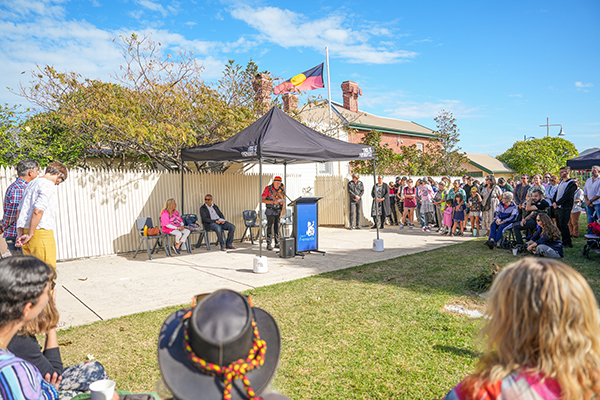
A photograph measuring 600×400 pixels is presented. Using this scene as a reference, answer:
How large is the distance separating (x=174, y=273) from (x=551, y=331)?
7.30 m

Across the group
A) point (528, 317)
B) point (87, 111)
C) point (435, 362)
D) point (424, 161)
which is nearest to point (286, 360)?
point (435, 362)

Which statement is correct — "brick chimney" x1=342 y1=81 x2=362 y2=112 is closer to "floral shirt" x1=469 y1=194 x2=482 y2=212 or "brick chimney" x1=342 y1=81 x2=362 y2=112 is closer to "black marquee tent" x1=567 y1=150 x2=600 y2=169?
"black marquee tent" x1=567 y1=150 x2=600 y2=169

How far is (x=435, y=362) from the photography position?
370cm

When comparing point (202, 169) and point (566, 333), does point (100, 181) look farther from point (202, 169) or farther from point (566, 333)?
point (566, 333)

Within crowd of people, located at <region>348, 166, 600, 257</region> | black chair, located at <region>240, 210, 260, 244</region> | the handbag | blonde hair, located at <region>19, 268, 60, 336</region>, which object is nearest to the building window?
crowd of people, located at <region>348, 166, 600, 257</region>

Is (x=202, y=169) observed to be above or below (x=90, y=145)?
below

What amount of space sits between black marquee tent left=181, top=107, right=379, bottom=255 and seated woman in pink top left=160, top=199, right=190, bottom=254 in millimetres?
1508

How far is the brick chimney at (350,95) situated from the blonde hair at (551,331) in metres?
29.9

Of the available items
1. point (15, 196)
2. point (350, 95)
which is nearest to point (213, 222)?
point (15, 196)

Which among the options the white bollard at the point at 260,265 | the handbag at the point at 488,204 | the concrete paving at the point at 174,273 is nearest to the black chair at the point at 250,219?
the concrete paving at the point at 174,273

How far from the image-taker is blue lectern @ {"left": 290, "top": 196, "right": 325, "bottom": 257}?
9.30 metres

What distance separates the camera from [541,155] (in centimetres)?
4600

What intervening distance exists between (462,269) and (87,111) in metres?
9.70

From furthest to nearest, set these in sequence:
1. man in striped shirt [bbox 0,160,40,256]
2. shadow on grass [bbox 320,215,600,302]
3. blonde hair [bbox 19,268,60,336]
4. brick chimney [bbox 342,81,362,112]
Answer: brick chimney [bbox 342,81,362,112], shadow on grass [bbox 320,215,600,302], man in striped shirt [bbox 0,160,40,256], blonde hair [bbox 19,268,60,336]
